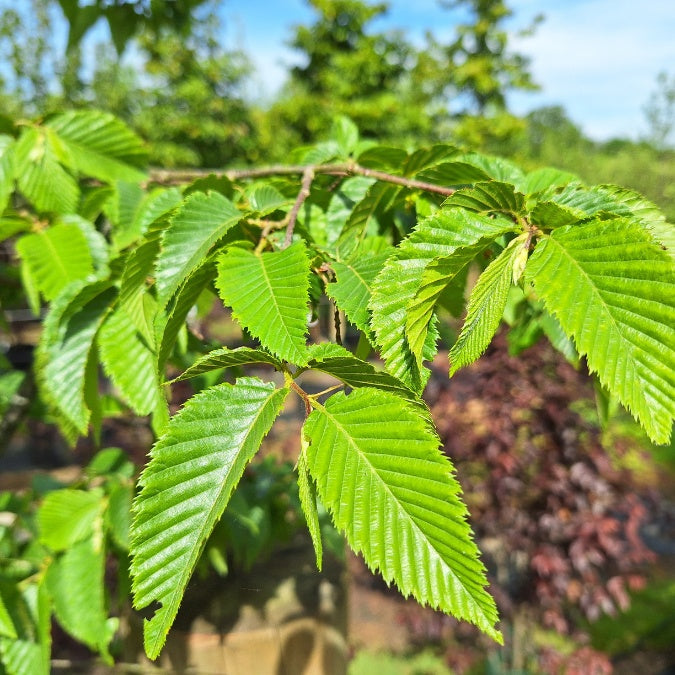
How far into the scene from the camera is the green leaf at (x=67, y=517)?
124cm

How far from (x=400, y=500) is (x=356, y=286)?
27cm

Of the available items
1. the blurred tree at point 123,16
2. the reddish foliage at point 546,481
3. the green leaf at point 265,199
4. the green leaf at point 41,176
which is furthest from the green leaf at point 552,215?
the reddish foliage at point 546,481

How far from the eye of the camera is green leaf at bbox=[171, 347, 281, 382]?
55 cm

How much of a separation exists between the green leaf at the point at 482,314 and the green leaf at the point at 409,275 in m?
0.04

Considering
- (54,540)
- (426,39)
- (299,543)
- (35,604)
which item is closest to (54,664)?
(35,604)

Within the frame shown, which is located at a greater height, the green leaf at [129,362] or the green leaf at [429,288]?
the green leaf at [429,288]

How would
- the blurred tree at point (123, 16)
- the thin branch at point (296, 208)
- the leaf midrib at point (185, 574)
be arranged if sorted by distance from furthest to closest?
the blurred tree at point (123, 16)
the thin branch at point (296, 208)
the leaf midrib at point (185, 574)

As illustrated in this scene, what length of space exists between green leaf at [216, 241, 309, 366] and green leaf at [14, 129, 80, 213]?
0.72m

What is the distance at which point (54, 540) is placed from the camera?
1240 mm

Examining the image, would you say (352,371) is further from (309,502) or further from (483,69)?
(483,69)

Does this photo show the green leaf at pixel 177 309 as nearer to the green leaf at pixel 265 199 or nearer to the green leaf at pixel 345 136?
the green leaf at pixel 265 199

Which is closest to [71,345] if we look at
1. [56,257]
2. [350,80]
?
[56,257]

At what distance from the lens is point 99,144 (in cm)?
129

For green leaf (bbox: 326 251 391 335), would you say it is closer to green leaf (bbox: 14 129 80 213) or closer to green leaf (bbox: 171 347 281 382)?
green leaf (bbox: 171 347 281 382)
